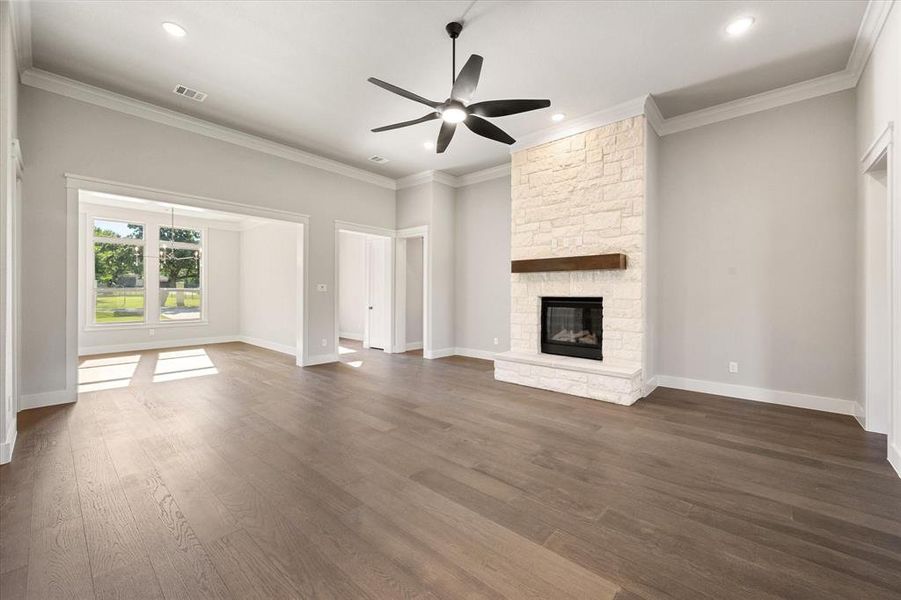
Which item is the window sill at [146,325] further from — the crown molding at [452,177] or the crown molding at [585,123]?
the crown molding at [585,123]

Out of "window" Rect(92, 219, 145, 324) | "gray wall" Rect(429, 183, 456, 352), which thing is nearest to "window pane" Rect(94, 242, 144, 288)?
"window" Rect(92, 219, 145, 324)

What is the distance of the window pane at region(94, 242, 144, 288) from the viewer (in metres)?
7.19

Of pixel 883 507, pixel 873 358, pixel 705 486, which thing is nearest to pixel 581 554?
pixel 705 486

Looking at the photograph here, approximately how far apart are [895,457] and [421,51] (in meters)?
4.59

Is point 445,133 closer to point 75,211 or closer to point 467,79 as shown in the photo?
point 467,79

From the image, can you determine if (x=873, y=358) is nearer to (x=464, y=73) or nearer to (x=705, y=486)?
(x=705, y=486)

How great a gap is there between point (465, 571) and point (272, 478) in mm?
1406

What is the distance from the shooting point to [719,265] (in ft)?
14.2

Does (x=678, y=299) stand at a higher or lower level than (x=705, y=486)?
higher

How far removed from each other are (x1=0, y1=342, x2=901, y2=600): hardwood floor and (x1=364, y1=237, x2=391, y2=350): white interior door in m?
3.83

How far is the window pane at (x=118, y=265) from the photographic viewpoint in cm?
719

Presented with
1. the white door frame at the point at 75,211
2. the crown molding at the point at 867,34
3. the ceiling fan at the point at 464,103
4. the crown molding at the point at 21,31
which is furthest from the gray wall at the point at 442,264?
the crown molding at the point at 867,34

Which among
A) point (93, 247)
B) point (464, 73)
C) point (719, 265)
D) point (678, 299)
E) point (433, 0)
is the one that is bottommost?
point (678, 299)

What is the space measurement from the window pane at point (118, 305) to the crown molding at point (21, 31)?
490 cm
